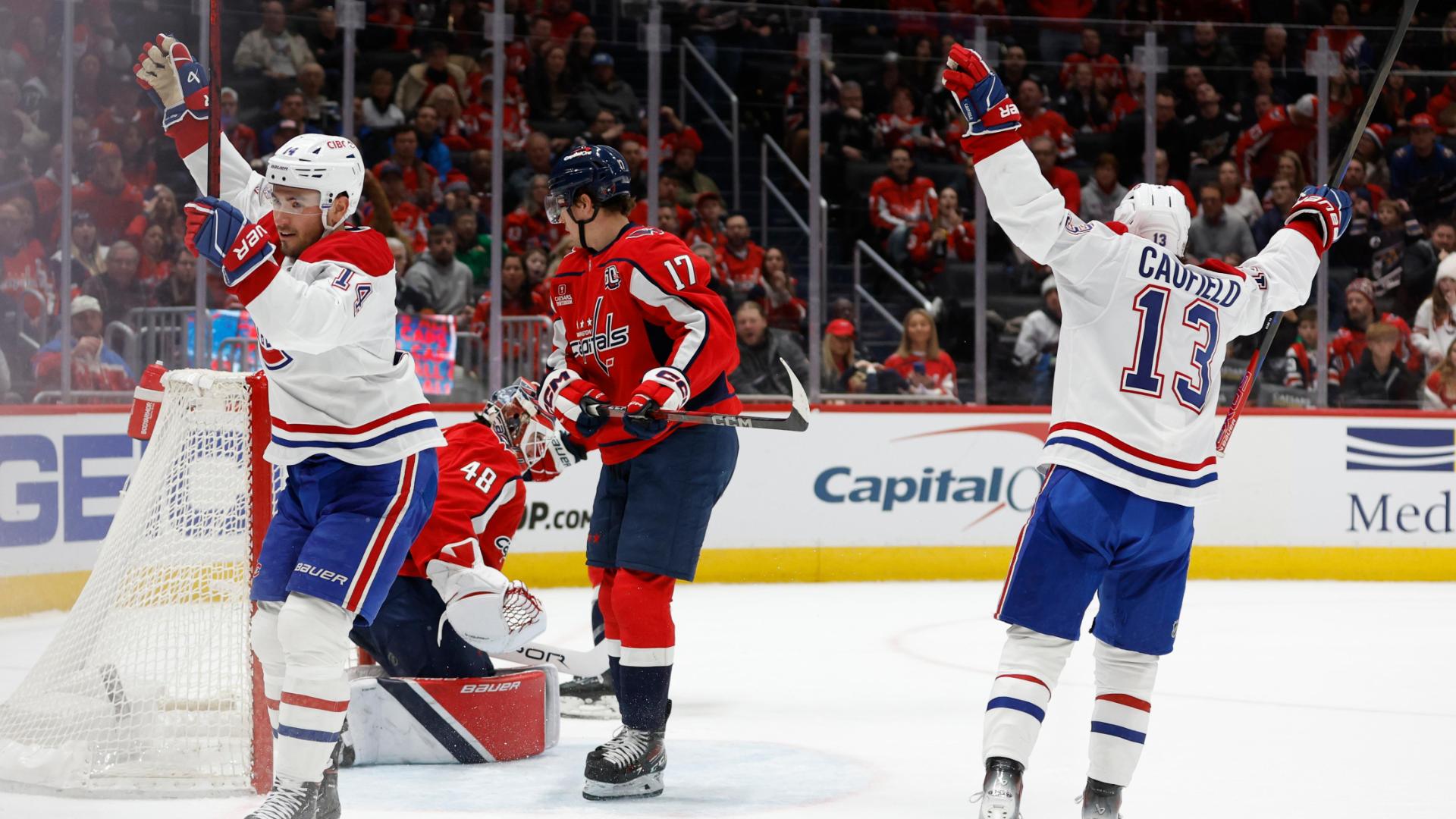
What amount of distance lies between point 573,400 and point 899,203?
5.10 metres

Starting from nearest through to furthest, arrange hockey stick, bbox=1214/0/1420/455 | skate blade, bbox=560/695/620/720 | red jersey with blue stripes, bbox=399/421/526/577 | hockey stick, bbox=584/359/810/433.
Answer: hockey stick, bbox=584/359/810/433
hockey stick, bbox=1214/0/1420/455
red jersey with blue stripes, bbox=399/421/526/577
skate blade, bbox=560/695/620/720

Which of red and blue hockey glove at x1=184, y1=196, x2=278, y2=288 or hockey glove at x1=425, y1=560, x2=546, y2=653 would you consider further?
hockey glove at x1=425, y1=560, x2=546, y2=653

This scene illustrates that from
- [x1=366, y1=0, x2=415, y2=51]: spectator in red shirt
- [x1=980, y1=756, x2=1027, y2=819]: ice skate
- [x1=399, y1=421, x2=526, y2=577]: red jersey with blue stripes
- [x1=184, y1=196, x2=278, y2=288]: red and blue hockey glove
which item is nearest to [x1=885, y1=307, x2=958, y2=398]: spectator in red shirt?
[x1=366, y1=0, x2=415, y2=51]: spectator in red shirt

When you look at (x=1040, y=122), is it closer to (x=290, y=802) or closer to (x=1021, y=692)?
(x=1021, y=692)

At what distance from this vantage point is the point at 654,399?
325 centimetres

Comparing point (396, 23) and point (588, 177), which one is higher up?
point (396, 23)

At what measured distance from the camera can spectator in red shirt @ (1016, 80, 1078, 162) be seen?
8281 millimetres

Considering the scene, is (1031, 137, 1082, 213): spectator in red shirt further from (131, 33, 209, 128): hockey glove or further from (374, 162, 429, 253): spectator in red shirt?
(131, 33, 209, 128): hockey glove

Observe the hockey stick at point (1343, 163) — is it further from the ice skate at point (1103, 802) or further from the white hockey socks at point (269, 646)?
the white hockey socks at point (269, 646)

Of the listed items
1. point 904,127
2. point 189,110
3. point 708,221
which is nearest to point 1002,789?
point 189,110

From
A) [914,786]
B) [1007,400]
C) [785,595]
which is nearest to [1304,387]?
[1007,400]

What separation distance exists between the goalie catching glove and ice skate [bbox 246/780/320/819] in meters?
Result: 0.76

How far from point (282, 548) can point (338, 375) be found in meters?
0.34

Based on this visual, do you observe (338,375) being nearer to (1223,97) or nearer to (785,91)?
A: (785,91)
